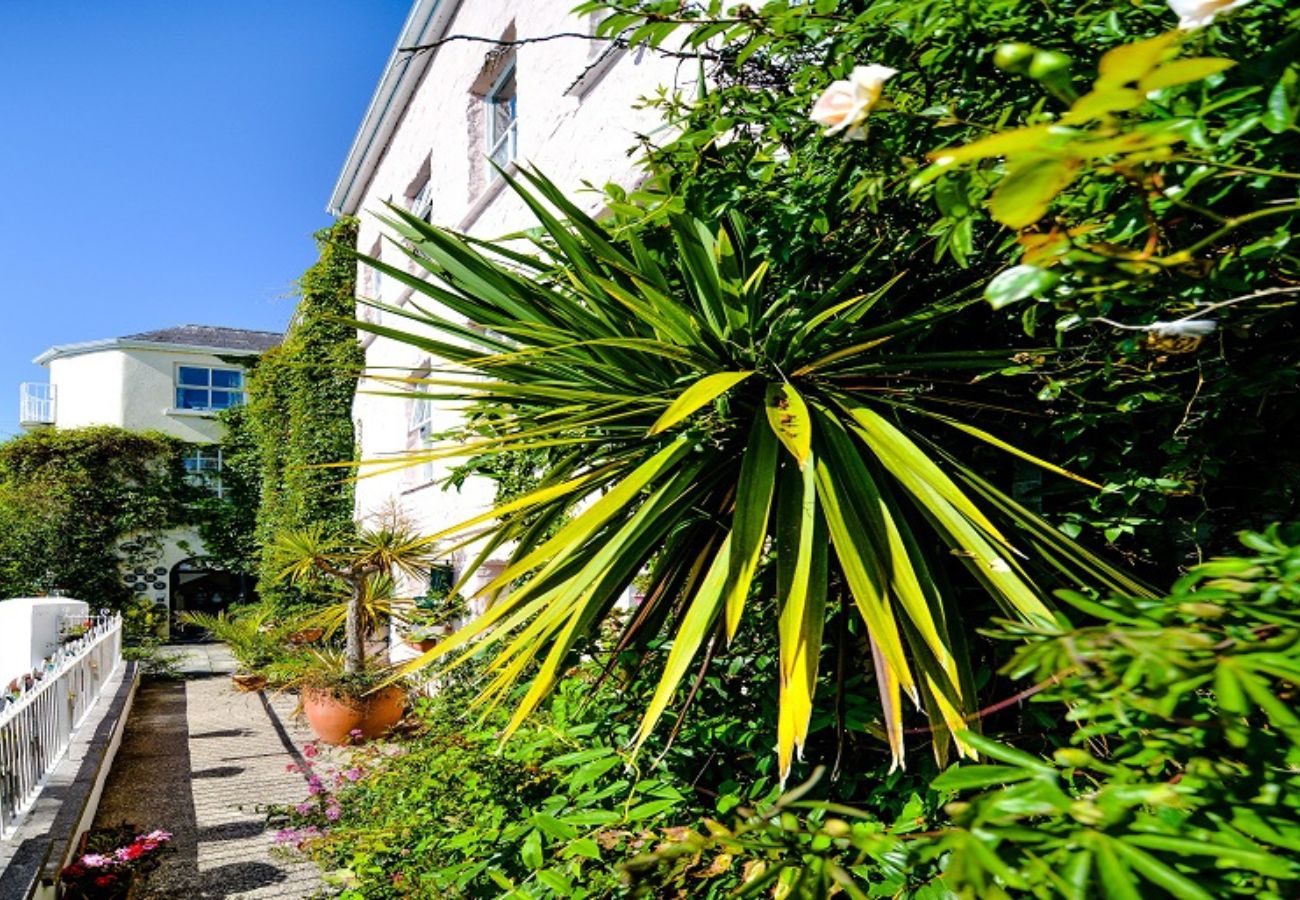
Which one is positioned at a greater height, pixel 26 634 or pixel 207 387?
pixel 207 387

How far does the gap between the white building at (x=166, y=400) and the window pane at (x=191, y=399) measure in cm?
2

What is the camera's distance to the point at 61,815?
177 inches

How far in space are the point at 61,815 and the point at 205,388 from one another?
19880mm

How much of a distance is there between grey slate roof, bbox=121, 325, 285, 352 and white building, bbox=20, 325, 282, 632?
0.27 ft

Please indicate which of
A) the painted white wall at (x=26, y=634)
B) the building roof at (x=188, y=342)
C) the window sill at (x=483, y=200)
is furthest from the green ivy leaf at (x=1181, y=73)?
the building roof at (x=188, y=342)

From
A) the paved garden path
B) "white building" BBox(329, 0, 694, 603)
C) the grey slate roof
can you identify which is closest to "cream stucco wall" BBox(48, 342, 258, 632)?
the grey slate roof

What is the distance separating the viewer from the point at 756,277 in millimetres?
2037

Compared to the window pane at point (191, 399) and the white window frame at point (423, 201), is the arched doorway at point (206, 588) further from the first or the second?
the white window frame at point (423, 201)

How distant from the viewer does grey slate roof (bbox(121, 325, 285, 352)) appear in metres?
22.2

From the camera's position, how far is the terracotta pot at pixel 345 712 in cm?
736

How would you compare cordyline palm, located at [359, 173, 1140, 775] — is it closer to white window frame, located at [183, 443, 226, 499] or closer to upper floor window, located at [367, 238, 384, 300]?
upper floor window, located at [367, 238, 384, 300]

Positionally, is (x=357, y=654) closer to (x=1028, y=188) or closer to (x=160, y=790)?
(x=160, y=790)

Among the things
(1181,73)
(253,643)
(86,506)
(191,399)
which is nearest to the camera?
(1181,73)

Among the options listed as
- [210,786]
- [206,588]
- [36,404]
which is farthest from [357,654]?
[36,404]
